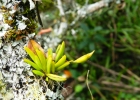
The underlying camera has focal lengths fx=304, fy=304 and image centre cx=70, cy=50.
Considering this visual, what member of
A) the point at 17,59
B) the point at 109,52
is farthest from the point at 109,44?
the point at 17,59

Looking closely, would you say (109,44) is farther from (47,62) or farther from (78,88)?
(47,62)

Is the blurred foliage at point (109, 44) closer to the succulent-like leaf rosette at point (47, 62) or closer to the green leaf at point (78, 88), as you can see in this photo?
the green leaf at point (78, 88)

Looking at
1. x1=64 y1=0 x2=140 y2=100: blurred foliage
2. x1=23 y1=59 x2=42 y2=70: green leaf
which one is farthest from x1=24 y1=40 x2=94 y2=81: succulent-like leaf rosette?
x1=64 y1=0 x2=140 y2=100: blurred foliage

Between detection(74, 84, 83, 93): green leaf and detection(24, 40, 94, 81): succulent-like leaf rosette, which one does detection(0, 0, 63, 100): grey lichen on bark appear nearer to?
detection(24, 40, 94, 81): succulent-like leaf rosette

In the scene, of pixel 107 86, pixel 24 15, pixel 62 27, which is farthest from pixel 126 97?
pixel 24 15

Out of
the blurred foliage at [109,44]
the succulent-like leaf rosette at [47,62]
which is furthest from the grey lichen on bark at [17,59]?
the blurred foliage at [109,44]
